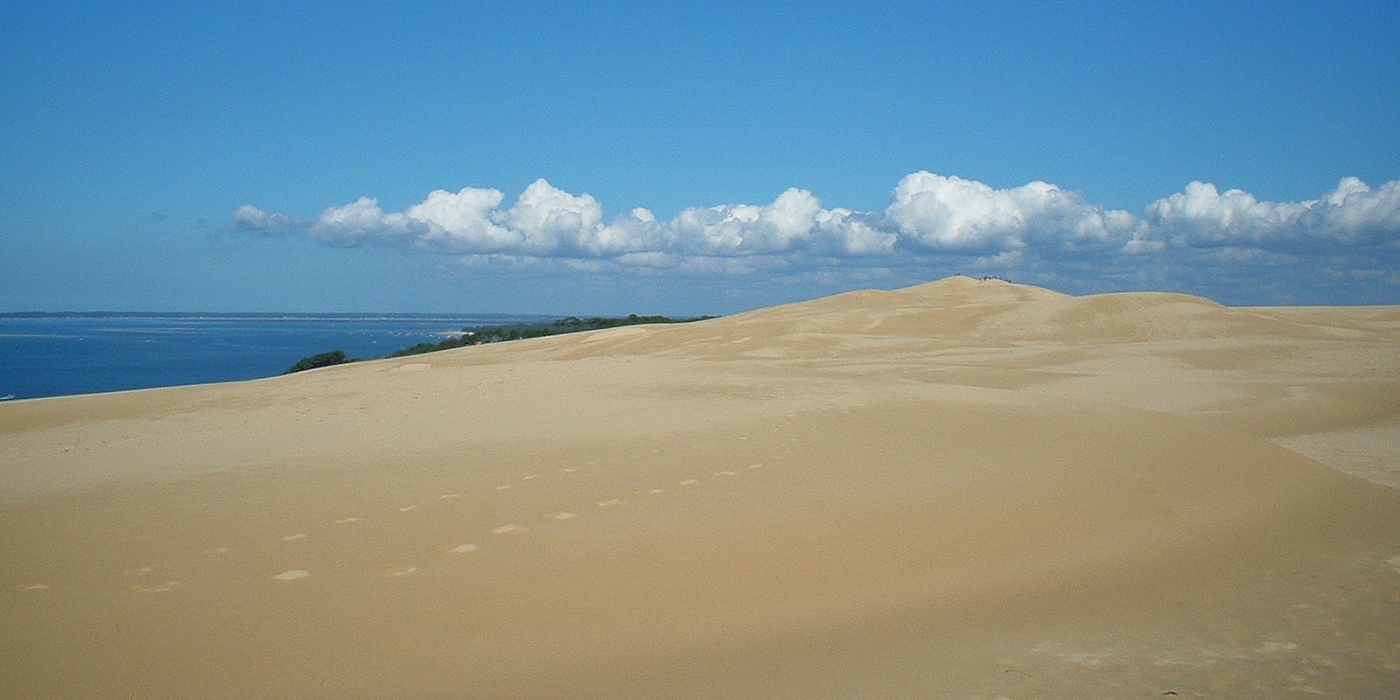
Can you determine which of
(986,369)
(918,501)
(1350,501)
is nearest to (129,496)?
(918,501)

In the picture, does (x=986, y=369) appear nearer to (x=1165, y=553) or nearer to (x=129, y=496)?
(x=1165, y=553)

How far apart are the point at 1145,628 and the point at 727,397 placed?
895cm

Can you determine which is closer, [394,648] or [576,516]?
[394,648]

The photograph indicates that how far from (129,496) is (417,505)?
A: 2.52 meters

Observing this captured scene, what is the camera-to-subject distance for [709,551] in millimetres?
5926

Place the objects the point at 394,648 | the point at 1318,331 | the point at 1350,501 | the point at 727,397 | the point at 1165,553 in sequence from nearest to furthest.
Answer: the point at 394,648 < the point at 1165,553 < the point at 1350,501 < the point at 727,397 < the point at 1318,331

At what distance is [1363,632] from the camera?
484 centimetres

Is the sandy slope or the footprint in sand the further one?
the footprint in sand

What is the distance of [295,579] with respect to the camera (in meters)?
5.20

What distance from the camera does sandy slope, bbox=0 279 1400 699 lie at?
14.0 feet

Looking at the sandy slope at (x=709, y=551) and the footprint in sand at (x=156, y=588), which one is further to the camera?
the footprint in sand at (x=156, y=588)

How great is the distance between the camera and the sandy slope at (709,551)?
4.25 metres

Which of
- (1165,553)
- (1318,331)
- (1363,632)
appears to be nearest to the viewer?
(1363,632)

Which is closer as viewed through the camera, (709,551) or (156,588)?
(156,588)
